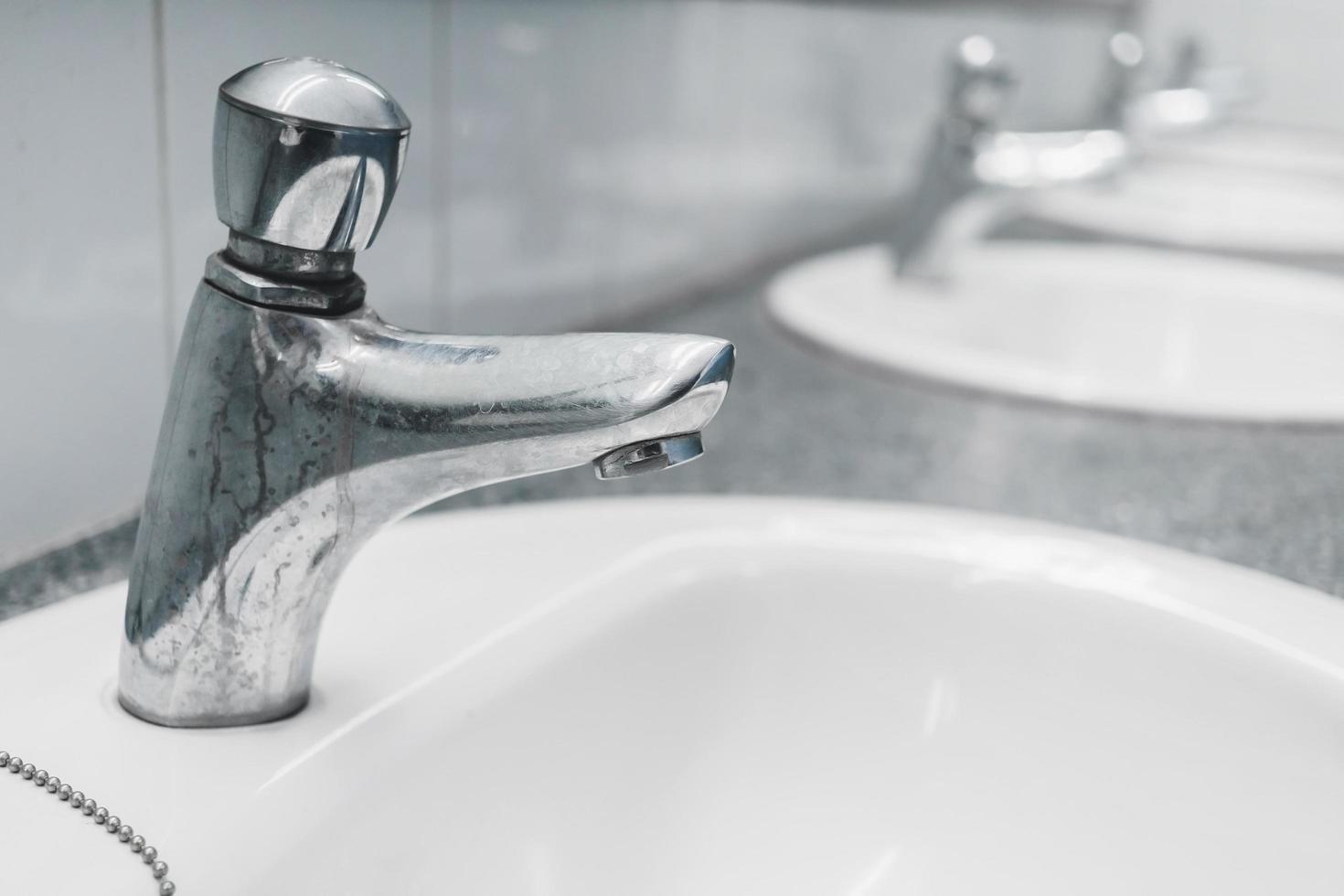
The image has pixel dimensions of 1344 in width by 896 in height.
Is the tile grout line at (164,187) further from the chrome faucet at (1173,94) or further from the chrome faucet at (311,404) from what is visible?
the chrome faucet at (1173,94)

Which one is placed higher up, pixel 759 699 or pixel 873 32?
pixel 873 32

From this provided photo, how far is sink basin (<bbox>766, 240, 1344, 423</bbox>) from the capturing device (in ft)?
3.25

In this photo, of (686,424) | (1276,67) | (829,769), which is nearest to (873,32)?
(1276,67)

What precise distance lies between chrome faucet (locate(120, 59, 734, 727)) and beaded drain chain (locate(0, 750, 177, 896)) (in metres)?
0.03

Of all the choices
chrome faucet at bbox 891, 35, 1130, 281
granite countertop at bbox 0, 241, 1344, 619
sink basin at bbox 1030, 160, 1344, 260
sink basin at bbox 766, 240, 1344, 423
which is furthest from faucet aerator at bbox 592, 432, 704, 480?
sink basin at bbox 1030, 160, 1344, 260

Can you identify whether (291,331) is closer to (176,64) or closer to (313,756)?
(313,756)

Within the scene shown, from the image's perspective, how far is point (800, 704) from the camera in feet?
1.46

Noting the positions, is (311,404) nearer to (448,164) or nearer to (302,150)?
(302,150)

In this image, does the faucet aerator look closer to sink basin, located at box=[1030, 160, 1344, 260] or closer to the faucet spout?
the faucet spout

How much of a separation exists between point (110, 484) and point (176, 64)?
5.7 inches

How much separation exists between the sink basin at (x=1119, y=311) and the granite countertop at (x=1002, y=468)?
0.22m

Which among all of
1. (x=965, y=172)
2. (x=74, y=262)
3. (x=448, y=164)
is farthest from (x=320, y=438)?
(x=965, y=172)

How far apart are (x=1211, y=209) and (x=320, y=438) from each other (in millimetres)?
1460

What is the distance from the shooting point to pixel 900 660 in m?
0.45
